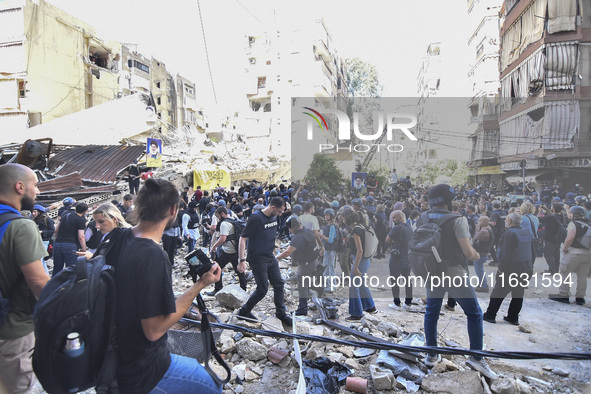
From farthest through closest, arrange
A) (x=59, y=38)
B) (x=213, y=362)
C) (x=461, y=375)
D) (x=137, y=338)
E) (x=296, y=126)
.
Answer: (x=59, y=38)
(x=296, y=126)
(x=213, y=362)
(x=461, y=375)
(x=137, y=338)

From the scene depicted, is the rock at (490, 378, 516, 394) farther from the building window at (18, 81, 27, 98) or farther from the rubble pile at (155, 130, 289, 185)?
the building window at (18, 81, 27, 98)

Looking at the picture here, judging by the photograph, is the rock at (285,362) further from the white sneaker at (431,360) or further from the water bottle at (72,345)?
the water bottle at (72,345)

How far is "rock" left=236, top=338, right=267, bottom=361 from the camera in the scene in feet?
12.8

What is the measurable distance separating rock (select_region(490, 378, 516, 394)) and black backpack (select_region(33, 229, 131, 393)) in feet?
10.7

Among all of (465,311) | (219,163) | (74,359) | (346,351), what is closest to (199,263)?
(74,359)

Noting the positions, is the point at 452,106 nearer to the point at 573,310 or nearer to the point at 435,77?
the point at 435,77

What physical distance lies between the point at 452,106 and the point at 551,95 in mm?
1082

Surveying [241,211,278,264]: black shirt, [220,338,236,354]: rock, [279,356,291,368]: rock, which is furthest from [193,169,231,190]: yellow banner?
[279,356,291,368]: rock

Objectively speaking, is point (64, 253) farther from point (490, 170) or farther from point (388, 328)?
point (490, 170)

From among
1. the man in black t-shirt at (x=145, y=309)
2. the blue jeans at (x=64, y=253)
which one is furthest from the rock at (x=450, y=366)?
the blue jeans at (x=64, y=253)

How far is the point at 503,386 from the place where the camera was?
3156 millimetres

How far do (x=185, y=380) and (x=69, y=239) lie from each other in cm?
529

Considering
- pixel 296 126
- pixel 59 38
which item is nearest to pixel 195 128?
pixel 59 38

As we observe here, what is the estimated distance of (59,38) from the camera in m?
26.8
